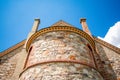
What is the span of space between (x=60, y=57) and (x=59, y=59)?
167 millimetres

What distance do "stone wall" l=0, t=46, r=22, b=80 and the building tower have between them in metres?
2.25

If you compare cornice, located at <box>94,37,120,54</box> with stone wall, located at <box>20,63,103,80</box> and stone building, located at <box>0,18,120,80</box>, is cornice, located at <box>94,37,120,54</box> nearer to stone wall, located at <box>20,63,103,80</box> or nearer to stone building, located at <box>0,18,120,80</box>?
stone building, located at <box>0,18,120,80</box>

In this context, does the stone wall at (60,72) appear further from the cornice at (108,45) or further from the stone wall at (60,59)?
the cornice at (108,45)

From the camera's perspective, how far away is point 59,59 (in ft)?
22.1

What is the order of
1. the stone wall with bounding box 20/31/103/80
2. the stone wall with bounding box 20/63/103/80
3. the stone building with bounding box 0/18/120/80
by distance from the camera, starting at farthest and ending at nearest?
the stone building with bounding box 0/18/120/80 < the stone wall with bounding box 20/31/103/80 < the stone wall with bounding box 20/63/103/80

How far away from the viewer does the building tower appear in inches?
246

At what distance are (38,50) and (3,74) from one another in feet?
11.0

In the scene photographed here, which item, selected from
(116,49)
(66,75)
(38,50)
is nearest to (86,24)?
(116,49)

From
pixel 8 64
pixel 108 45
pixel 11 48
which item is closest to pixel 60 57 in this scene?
pixel 8 64

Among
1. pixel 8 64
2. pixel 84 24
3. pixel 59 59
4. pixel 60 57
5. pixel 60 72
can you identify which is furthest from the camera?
pixel 84 24

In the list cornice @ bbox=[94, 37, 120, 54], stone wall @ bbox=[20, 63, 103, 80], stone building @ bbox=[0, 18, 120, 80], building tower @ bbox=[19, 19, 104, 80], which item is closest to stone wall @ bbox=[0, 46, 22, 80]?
stone building @ bbox=[0, 18, 120, 80]

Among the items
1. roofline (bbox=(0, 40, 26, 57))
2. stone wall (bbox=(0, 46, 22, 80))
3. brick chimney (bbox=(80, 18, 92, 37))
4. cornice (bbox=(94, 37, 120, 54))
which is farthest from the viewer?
brick chimney (bbox=(80, 18, 92, 37))

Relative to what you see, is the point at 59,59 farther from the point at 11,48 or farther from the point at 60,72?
the point at 11,48

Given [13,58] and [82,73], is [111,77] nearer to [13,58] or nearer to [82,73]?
[82,73]
